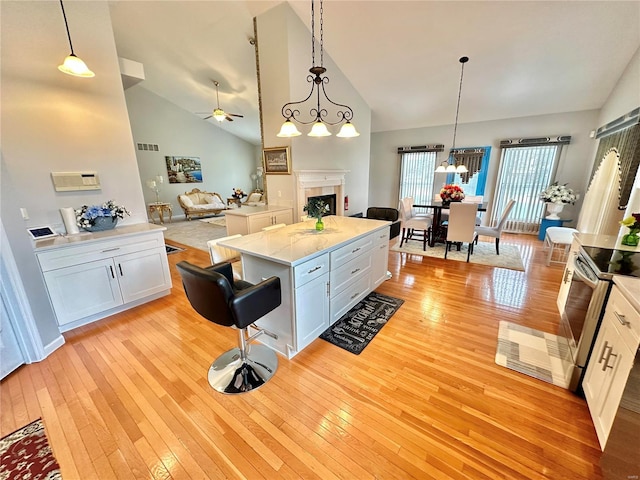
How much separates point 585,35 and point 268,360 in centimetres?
569

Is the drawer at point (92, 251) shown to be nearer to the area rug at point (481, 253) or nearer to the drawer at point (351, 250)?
the drawer at point (351, 250)

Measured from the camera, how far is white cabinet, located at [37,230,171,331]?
7.63ft

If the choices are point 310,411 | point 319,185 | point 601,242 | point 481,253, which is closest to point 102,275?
point 310,411

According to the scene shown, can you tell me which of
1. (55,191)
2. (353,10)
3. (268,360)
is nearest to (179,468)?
(268,360)

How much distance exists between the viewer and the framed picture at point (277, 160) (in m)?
4.34

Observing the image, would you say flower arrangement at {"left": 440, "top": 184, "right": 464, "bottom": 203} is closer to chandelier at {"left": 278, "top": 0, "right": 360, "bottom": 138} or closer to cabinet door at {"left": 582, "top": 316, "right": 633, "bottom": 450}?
chandelier at {"left": 278, "top": 0, "right": 360, "bottom": 138}

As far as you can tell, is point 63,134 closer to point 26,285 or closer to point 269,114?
point 26,285

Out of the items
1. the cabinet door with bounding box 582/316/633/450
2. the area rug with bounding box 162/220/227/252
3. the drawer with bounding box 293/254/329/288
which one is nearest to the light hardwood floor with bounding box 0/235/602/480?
the cabinet door with bounding box 582/316/633/450

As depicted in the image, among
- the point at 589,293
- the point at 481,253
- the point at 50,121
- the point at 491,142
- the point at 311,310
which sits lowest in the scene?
the point at 481,253

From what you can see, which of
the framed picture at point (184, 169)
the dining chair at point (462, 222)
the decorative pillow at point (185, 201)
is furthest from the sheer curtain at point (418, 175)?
the framed picture at point (184, 169)

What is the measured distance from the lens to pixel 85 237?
2535mm

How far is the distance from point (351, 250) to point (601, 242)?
2.13m

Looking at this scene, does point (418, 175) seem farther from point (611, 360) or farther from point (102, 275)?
point (102, 275)

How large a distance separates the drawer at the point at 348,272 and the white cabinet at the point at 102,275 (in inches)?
84.9
